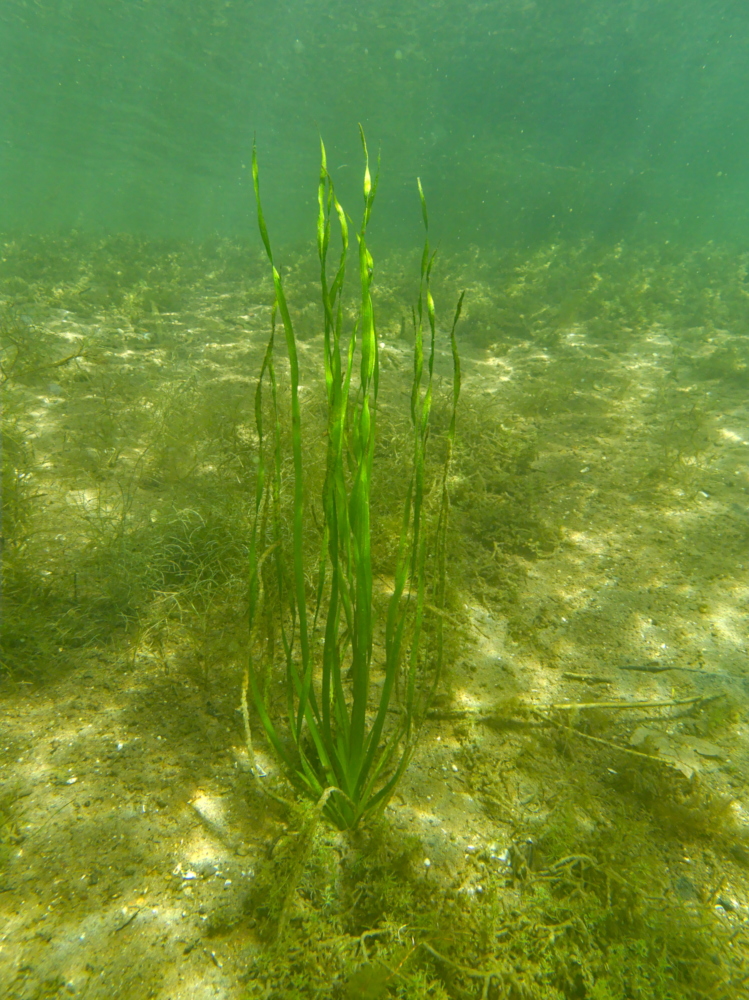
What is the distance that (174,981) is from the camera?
164cm

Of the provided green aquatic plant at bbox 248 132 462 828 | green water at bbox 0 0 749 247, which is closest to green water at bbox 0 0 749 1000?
green aquatic plant at bbox 248 132 462 828

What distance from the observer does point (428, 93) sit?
93.9ft

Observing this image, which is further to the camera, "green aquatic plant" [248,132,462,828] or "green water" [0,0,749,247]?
"green water" [0,0,749,247]

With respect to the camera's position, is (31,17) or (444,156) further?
(444,156)

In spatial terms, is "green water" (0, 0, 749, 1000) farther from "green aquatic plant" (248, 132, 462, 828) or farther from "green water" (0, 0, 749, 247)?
"green water" (0, 0, 749, 247)

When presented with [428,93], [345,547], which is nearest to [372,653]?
[345,547]

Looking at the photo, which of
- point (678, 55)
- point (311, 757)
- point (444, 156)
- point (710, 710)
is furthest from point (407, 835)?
point (444, 156)

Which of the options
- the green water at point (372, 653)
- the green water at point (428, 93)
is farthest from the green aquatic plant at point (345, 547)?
the green water at point (428, 93)

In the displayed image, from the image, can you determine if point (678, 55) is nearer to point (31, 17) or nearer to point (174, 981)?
point (31, 17)

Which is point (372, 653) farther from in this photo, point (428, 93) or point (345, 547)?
point (428, 93)

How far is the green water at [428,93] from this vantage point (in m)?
21.6

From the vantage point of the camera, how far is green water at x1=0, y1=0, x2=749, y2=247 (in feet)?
70.9

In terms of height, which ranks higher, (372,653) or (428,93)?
(428,93)

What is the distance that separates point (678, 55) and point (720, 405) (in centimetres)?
3314
